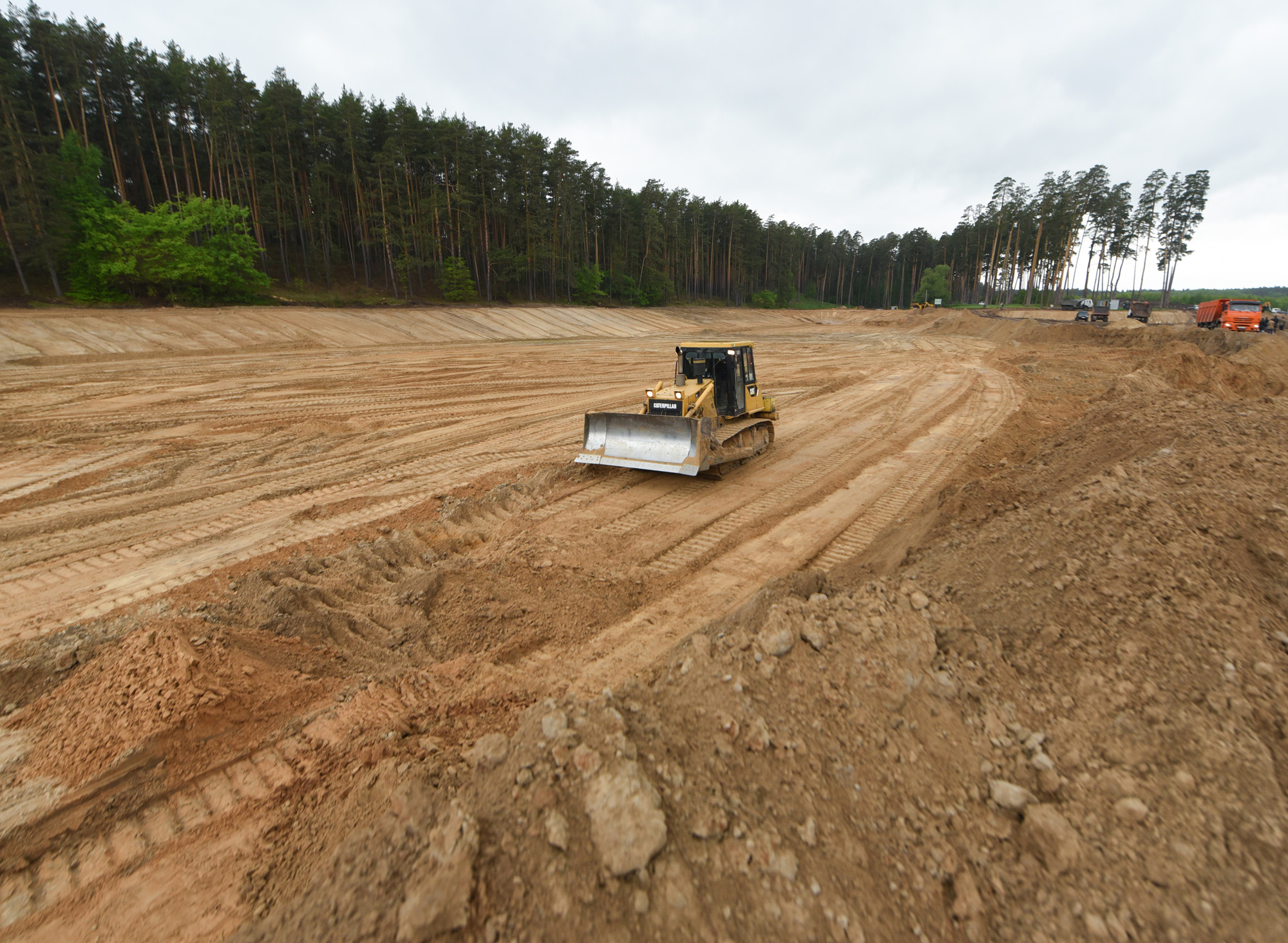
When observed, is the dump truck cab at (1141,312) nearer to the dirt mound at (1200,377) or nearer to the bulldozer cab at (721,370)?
the dirt mound at (1200,377)

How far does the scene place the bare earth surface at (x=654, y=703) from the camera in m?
2.48

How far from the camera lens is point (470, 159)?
44.9 meters

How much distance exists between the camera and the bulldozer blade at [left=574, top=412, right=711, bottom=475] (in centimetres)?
882

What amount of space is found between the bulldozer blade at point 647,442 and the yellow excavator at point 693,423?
0.01 metres

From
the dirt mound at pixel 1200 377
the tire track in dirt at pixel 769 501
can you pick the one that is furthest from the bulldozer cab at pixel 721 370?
the dirt mound at pixel 1200 377

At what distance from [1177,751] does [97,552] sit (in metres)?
9.62

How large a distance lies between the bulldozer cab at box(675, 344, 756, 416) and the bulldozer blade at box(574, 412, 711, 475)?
1418 millimetres

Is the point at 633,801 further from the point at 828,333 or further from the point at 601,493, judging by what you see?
the point at 828,333

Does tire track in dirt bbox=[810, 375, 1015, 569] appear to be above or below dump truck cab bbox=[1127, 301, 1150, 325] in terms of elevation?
below

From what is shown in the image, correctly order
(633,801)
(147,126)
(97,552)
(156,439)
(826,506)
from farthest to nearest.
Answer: (147,126) → (156,439) → (826,506) → (97,552) → (633,801)

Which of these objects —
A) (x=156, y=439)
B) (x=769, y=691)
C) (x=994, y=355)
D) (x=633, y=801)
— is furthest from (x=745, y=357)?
(x=994, y=355)

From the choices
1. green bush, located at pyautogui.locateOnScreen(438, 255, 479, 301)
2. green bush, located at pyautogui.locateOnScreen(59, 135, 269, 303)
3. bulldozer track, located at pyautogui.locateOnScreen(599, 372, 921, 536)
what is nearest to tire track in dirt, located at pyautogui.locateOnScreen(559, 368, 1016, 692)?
bulldozer track, located at pyautogui.locateOnScreen(599, 372, 921, 536)

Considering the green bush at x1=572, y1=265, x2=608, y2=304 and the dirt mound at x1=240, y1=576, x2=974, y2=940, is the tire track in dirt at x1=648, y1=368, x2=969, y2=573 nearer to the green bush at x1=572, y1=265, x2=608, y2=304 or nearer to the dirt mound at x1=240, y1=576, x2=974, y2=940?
the dirt mound at x1=240, y1=576, x2=974, y2=940

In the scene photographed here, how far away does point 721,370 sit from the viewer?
34.2 ft
